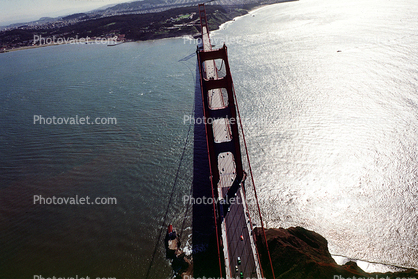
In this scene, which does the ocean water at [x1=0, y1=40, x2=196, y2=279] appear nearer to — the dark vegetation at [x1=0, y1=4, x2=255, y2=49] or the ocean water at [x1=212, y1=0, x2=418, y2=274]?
the ocean water at [x1=212, y1=0, x2=418, y2=274]

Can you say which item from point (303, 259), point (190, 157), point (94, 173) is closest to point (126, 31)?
point (94, 173)

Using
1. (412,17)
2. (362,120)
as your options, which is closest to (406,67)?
(362,120)

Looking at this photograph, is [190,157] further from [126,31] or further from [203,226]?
[126,31]

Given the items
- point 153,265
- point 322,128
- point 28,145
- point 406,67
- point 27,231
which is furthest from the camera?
point 406,67

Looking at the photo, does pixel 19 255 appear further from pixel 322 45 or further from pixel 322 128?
pixel 322 45

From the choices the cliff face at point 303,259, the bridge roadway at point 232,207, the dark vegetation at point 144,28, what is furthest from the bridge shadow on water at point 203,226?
the dark vegetation at point 144,28

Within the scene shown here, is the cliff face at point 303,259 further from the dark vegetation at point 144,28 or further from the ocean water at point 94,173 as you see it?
the dark vegetation at point 144,28
